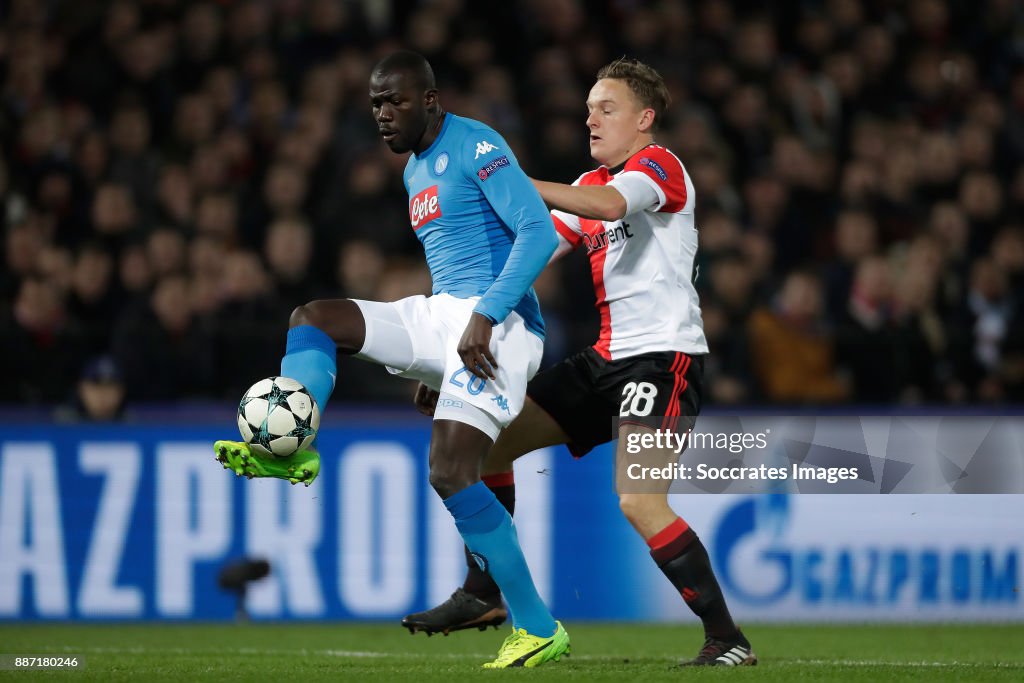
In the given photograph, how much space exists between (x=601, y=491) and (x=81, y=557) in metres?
3.04

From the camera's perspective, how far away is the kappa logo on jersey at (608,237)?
6168 mm

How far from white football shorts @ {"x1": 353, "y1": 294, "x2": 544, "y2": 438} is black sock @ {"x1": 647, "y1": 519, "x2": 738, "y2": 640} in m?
0.76

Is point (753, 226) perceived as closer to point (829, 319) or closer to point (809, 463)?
point (829, 319)

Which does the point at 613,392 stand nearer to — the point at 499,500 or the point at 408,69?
the point at 499,500

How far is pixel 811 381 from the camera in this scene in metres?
9.76

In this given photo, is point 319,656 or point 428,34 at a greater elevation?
point 428,34

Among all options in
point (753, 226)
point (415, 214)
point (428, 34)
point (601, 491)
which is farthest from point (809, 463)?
point (428, 34)

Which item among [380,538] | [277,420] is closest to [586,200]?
[277,420]

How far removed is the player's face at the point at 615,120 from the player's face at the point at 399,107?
0.80 metres

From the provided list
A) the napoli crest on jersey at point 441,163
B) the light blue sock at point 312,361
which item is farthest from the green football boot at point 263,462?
the napoli crest on jersey at point 441,163

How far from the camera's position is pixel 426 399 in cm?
608

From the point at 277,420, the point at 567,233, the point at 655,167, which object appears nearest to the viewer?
the point at 277,420

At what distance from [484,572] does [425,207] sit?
143cm

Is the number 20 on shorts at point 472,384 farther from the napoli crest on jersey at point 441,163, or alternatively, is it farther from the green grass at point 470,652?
the green grass at point 470,652
